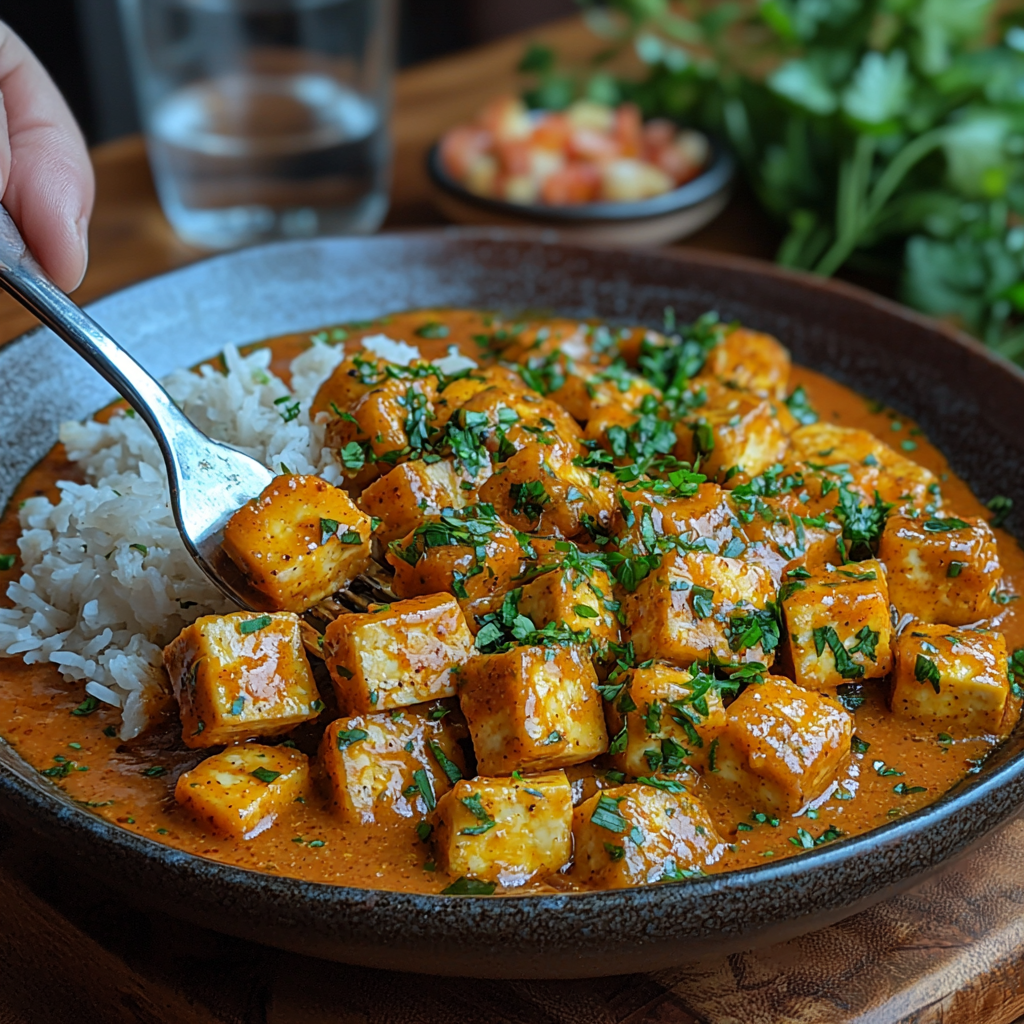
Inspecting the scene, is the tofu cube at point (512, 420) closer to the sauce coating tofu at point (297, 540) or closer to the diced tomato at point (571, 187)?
the sauce coating tofu at point (297, 540)

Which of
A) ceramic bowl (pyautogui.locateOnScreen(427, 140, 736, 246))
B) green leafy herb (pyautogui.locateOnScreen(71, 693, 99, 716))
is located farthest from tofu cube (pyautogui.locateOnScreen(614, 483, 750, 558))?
A: ceramic bowl (pyautogui.locateOnScreen(427, 140, 736, 246))

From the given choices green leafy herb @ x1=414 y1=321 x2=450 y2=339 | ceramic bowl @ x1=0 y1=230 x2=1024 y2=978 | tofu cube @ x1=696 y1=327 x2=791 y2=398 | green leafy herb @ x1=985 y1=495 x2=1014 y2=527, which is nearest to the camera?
ceramic bowl @ x1=0 y1=230 x2=1024 y2=978

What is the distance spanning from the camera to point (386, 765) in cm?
184

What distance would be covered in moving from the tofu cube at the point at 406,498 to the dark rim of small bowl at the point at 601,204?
178 cm

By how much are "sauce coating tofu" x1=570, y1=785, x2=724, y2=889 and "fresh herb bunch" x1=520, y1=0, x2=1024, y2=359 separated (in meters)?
2.35

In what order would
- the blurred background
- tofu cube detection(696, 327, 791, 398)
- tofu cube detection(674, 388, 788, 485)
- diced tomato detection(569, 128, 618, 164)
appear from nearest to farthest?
tofu cube detection(674, 388, 788, 485)
tofu cube detection(696, 327, 791, 398)
diced tomato detection(569, 128, 618, 164)
the blurred background

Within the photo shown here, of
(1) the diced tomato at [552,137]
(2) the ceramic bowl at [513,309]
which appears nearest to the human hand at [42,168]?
(2) the ceramic bowl at [513,309]

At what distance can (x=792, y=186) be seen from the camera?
4219mm

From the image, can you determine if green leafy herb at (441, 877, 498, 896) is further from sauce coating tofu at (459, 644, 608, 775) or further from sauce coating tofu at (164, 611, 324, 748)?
sauce coating tofu at (164, 611, 324, 748)

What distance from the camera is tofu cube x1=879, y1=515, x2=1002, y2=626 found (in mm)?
2186

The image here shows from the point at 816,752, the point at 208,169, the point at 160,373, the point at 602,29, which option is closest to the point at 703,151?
the point at 602,29

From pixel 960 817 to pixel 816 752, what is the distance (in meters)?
0.23

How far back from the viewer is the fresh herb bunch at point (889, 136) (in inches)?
146

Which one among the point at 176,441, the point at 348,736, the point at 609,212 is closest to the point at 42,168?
the point at 176,441
